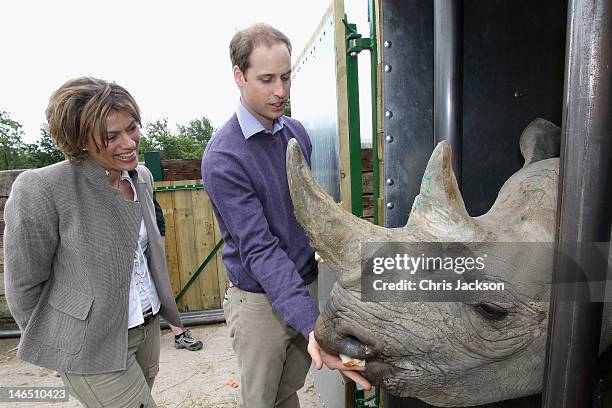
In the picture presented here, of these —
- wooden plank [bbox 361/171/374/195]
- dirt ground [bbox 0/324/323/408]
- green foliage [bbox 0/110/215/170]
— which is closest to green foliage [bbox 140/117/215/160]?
green foliage [bbox 0/110/215/170]

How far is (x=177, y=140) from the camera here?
18516 mm

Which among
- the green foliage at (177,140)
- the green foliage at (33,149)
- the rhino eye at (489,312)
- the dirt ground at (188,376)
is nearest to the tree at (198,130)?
the green foliage at (177,140)

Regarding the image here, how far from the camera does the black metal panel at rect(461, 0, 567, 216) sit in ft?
8.32

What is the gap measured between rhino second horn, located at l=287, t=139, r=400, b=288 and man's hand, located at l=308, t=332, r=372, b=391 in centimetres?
33

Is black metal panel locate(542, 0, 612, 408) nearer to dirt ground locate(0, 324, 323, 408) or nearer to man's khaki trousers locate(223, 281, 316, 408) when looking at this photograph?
man's khaki trousers locate(223, 281, 316, 408)

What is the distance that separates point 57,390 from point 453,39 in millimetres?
5556

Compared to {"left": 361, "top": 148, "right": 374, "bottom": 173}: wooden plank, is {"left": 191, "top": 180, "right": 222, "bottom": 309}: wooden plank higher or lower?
lower

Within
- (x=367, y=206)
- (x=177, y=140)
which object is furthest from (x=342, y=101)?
(x=177, y=140)

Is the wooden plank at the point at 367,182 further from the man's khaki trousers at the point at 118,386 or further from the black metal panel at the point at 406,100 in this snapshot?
the man's khaki trousers at the point at 118,386

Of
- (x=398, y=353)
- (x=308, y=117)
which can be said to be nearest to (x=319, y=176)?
(x=308, y=117)

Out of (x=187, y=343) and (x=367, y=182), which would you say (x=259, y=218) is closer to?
(x=367, y=182)

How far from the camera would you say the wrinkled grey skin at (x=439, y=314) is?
1542mm

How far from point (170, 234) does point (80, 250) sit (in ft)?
15.7

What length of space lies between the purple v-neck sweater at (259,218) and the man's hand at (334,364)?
102 mm
